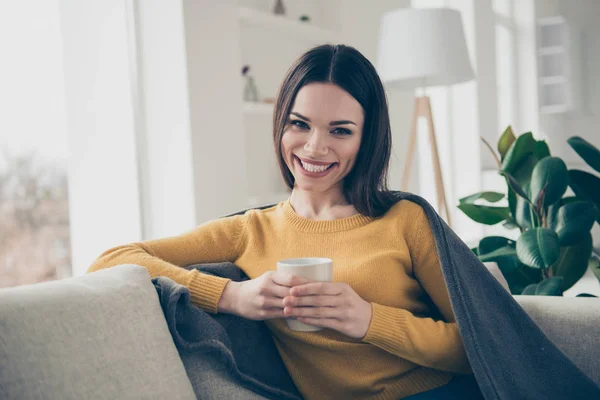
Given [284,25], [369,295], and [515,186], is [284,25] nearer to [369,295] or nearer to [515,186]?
[515,186]

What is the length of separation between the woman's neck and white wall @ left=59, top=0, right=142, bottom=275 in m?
1.42

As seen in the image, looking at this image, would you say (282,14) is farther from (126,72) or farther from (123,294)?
(123,294)

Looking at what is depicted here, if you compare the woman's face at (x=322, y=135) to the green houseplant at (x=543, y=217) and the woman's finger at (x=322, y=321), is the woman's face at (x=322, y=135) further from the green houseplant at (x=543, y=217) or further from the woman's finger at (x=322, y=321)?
the green houseplant at (x=543, y=217)

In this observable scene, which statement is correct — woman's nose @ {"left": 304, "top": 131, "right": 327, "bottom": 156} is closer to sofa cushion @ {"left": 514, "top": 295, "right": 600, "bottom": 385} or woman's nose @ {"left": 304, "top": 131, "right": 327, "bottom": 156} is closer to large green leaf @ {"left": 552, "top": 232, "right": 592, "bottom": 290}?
sofa cushion @ {"left": 514, "top": 295, "right": 600, "bottom": 385}

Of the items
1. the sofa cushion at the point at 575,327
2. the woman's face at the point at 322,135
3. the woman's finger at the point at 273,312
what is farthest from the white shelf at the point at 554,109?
the woman's finger at the point at 273,312

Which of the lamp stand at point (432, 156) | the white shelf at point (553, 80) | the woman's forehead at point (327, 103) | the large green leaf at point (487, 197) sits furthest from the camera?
the white shelf at point (553, 80)

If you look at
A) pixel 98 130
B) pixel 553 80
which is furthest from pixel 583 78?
pixel 98 130

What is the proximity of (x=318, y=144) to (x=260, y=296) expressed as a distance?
337 millimetres

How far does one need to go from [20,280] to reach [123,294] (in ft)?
5.05

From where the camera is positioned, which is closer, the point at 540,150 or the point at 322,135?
the point at 322,135

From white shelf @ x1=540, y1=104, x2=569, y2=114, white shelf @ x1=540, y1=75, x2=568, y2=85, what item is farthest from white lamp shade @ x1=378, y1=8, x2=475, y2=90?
white shelf @ x1=540, y1=75, x2=568, y2=85

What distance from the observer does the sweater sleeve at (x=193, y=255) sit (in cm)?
131

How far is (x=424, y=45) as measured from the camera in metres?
3.04

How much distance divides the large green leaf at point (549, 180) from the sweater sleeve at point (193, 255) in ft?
3.54
